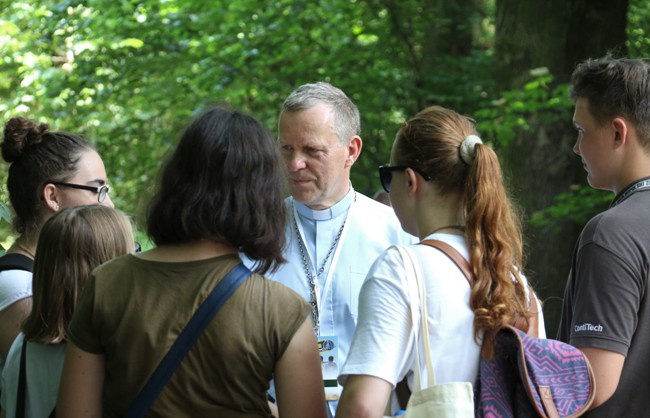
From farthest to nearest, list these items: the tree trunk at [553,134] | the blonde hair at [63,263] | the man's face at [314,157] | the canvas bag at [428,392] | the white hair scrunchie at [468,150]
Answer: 1. the tree trunk at [553,134]
2. the man's face at [314,157]
3. the blonde hair at [63,263]
4. the white hair scrunchie at [468,150]
5. the canvas bag at [428,392]

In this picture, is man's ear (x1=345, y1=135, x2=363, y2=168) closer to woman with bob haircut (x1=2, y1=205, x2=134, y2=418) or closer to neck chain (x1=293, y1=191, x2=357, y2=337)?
neck chain (x1=293, y1=191, x2=357, y2=337)

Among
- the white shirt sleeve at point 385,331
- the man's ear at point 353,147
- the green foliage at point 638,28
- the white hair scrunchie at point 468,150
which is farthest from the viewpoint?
the green foliage at point 638,28

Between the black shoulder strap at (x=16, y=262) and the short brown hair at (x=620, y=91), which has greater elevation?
the short brown hair at (x=620, y=91)

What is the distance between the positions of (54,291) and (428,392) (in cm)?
140

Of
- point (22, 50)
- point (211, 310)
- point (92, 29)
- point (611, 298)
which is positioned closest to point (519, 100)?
point (92, 29)

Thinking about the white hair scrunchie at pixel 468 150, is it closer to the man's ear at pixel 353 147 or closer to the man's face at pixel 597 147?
the man's face at pixel 597 147

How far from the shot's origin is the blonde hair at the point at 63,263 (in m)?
2.94

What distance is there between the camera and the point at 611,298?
2598 mm

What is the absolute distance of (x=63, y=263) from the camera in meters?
2.96

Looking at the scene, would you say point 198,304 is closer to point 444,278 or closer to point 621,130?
point 444,278

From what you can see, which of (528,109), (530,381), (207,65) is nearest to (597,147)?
(530,381)

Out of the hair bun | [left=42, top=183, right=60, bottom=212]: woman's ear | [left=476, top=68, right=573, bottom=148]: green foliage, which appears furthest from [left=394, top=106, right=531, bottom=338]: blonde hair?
[left=476, top=68, right=573, bottom=148]: green foliage

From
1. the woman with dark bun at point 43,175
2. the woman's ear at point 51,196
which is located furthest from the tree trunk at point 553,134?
the woman's ear at point 51,196

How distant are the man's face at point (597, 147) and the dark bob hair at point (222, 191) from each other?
1.13 metres
